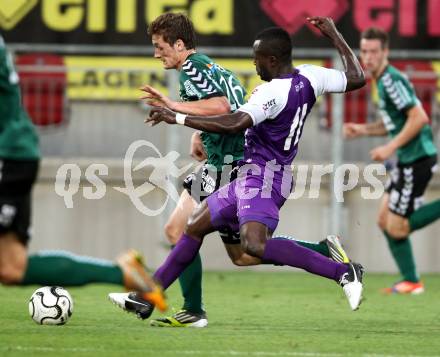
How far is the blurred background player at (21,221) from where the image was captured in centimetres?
646

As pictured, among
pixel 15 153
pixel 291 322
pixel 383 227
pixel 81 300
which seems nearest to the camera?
pixel 15 153

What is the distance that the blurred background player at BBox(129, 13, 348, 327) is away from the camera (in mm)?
8156

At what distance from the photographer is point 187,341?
7379 millimetres

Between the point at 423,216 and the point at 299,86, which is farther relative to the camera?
the point at 423,216

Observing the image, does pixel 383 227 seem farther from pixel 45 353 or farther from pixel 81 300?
pixel 45 353

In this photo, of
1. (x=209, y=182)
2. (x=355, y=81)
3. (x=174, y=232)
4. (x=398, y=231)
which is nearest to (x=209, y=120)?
(x=209, y=182)

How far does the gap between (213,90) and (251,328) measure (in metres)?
1.54

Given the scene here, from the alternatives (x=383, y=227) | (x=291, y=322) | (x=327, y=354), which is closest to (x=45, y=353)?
(x=327, y=354)

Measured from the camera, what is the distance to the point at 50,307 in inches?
314

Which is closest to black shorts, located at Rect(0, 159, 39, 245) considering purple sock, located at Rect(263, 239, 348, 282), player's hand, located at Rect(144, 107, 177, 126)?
player's hand, located at Rect(144, 107, 177, 126)

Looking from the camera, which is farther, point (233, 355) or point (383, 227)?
point (383, 227)

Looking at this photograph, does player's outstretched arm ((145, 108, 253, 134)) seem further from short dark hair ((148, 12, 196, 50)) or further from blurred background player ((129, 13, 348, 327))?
short dark hair ((148, 12, 196, 50))

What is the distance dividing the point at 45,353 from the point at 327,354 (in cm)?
150

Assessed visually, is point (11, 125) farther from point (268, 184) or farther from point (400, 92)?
point (400, 92)
